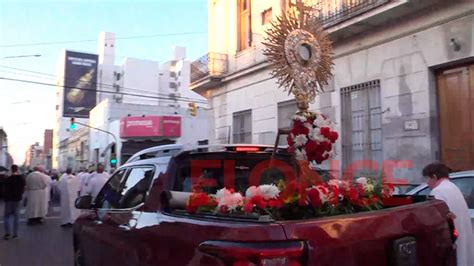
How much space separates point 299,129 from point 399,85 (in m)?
6.95

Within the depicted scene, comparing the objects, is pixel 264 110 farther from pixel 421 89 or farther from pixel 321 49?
pixel 321 49

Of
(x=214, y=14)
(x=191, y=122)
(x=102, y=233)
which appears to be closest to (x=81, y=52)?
(x=191, y=122)

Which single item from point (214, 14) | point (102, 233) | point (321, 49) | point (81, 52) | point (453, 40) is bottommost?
point (102, 233)

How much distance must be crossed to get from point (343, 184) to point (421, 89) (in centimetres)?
758

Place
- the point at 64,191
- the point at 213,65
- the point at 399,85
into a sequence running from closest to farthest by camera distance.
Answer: the point at 399,85 → the point at 64,191 → the point at 213,65

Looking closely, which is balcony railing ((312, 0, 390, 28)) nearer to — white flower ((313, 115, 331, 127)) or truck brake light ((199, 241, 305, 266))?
white flower ((313, 115, 331, 127))

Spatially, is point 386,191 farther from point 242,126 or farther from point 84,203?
point 242,126

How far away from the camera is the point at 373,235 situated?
2.92 meters

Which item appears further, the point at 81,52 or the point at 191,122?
the point at 81,52

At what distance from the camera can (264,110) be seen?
15539 millimetres

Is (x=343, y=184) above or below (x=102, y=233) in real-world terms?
above

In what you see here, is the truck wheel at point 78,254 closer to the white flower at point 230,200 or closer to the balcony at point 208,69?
the white flower at point 230,200

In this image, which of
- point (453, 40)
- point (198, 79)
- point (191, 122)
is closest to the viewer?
point (453, 40)

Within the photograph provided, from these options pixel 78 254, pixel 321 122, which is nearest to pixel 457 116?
pixel 321 122
